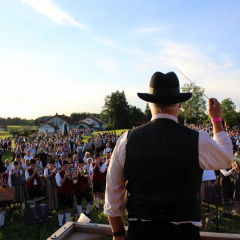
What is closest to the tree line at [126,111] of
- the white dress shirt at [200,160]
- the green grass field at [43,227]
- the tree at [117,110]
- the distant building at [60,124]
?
the tree at [117,110]

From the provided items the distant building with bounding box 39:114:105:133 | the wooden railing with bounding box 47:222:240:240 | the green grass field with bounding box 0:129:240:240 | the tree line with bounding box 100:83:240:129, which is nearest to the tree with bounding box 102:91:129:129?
the tree line with bounding box 100:83:240:129

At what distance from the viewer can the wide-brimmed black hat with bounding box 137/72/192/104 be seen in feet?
5.64

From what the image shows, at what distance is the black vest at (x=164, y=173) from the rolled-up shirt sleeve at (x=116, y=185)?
74 millimetres

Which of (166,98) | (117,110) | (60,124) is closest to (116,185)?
(166,98)

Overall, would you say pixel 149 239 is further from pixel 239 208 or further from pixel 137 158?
pixel 239 208

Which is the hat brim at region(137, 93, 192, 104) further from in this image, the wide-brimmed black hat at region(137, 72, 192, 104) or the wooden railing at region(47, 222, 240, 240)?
the wooden railing at region(47, 222, 240, 240)

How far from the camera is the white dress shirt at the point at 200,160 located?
1.56 m

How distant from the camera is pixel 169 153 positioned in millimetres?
1511

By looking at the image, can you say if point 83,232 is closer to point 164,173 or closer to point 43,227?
point 164,173

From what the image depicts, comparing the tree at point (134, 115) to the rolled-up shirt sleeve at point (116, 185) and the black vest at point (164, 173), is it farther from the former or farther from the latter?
the black vest at point (164, 173)

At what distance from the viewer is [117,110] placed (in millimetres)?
80562

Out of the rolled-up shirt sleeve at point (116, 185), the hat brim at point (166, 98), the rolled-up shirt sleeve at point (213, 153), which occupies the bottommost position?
the rolled-up shirt sleeve at point (116, 185)

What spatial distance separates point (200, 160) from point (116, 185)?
2.00 feet

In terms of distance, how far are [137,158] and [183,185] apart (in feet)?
1.10
